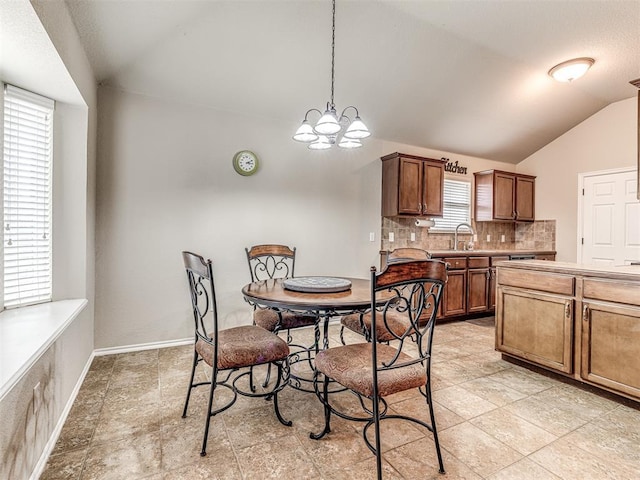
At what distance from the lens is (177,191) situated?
3.32 meters

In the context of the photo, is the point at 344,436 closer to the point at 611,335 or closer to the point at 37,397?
the point at 37,397

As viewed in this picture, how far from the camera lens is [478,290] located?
447cm

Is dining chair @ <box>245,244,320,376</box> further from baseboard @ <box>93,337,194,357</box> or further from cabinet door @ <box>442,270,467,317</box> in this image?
cabinet door @ <box>442,270,467,317</box>

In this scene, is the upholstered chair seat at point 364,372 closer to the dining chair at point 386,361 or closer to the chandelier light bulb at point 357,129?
the dining chair at point 386,361

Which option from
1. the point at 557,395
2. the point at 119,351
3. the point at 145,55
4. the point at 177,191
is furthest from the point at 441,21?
the point at 119,351

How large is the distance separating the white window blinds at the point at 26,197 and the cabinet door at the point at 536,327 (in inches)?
138

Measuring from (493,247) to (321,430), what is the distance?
4.73 metres

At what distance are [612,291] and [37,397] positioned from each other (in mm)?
3358

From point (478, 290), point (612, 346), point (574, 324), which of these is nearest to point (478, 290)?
point (478, 290)

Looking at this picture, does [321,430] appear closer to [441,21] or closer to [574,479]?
[574,479]

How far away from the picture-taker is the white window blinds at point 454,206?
16.8 ft

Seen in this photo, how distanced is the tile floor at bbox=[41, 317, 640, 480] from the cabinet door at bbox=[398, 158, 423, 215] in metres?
2.16

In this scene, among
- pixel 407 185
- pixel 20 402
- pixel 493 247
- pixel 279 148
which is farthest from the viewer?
pixel 493 247

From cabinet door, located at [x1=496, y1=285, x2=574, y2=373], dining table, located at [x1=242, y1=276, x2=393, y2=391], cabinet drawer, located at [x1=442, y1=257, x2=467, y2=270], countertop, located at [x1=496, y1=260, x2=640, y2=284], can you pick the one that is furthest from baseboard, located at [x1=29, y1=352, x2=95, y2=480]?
cabinet drawer, located at [x1=442, y1=257, x2=467, y2=270]
